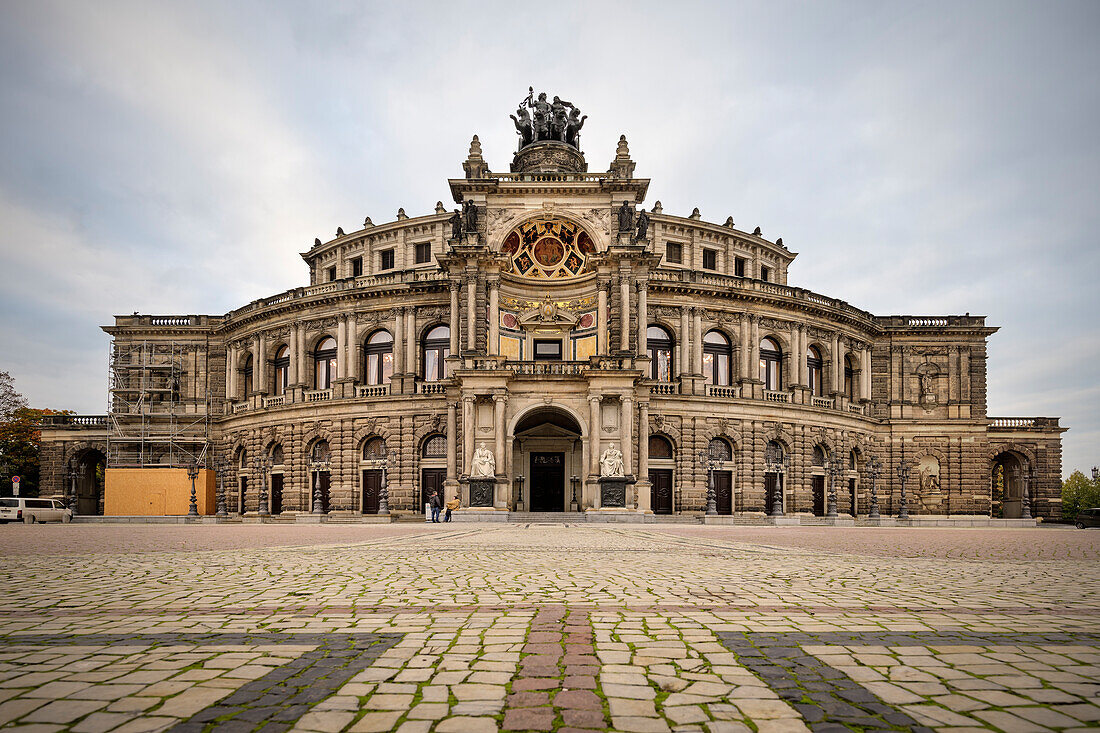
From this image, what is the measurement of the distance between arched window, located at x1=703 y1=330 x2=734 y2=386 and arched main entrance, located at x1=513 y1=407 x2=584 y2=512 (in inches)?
388

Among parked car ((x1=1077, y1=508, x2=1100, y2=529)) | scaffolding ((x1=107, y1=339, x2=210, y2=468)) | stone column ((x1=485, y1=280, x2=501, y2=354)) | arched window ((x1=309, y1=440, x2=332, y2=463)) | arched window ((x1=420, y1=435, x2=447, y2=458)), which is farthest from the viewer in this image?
scaffolding ((x1=107, y1=339, x2=210, y2=468))

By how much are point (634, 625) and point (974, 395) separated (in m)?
54.0

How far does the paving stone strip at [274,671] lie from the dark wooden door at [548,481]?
3732 centimetres

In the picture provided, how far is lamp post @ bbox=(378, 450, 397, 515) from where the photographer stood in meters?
40.6

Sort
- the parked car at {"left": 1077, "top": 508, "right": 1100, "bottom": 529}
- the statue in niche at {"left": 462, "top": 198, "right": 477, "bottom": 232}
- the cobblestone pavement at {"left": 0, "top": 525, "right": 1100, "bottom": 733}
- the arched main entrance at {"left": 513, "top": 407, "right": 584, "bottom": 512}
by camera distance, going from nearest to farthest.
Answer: the cobblestone pavement at {"left": 0, "top": 525, "right": 1100, "bottom": 733}
the statue in niche at {"left": 462, "top": 198, "right": 477, "bottom": 232}
the arched main entrance at {"left": 513, "top": 407, "right": 584, "bottom": 512}
the parked car at {"left": 1077, "top": 508, "right": 1100, "bottom": 529}

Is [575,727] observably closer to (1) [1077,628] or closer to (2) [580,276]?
(1) [1077,628]

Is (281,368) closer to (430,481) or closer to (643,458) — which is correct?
(430,481)

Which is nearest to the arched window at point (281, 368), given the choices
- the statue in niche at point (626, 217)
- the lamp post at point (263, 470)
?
the lamp post at point (263, 470)

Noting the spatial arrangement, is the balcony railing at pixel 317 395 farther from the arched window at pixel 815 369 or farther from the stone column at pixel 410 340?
the arched window at pixel 815 369

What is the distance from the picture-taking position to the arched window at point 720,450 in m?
44.5

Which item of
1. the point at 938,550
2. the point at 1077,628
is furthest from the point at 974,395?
the point at 1077,628

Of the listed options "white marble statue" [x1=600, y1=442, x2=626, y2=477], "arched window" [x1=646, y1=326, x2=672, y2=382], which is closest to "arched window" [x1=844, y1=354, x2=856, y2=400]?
"arched window" [x1=646, y1=326, x2=672, y2=382]

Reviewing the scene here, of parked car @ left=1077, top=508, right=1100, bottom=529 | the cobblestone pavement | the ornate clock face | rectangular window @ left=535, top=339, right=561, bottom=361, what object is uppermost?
the ornate clock face

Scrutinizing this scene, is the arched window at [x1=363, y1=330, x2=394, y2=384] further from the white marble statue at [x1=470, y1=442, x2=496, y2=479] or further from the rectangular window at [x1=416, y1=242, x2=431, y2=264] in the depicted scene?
the white marble statue at [x1=470, y1=442, x2=496, y2=479]
